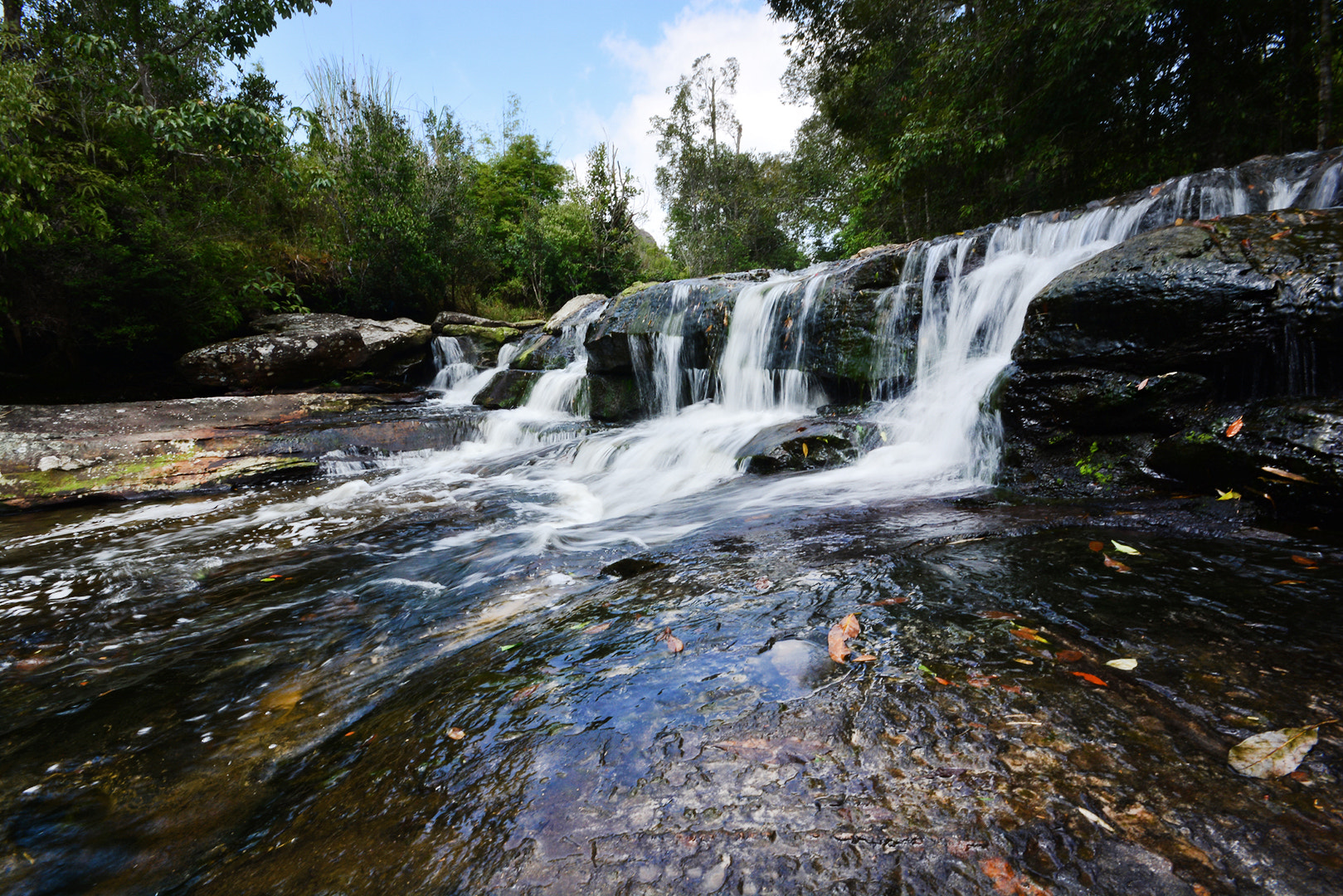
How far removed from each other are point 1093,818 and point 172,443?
31.1 ft

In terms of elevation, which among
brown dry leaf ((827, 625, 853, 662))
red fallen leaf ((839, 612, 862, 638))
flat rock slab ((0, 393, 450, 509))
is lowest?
red fallen leaf ((839, 612, 862, 638))

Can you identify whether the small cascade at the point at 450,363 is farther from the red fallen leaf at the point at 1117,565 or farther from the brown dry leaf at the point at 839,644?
the red fallen leaf at the point at 1117,565

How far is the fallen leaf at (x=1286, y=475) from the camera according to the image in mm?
2846

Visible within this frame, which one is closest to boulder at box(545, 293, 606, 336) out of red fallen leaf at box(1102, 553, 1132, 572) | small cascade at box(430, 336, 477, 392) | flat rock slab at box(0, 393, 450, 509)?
small cascade at box(430, 336, 477, 392)

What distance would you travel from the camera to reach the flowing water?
1.08 meters

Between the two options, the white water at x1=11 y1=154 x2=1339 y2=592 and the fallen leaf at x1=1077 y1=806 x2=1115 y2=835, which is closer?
the fallen leaf at x1=1077 y1=806 x2=1115 y2=835

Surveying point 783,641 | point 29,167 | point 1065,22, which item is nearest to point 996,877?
point 783,641

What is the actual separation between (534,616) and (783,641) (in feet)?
4.59

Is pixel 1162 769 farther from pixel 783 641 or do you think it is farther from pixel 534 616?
pixel 534 616

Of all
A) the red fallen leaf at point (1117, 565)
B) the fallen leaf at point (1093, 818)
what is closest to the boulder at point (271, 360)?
the red fallen leaf at point (1117, 565)

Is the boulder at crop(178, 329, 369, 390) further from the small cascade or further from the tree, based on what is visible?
the tree

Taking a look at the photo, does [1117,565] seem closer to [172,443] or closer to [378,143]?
[172,443]

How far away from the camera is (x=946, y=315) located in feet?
21.3

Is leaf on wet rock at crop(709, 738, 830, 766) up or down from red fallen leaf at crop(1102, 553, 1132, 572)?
up
